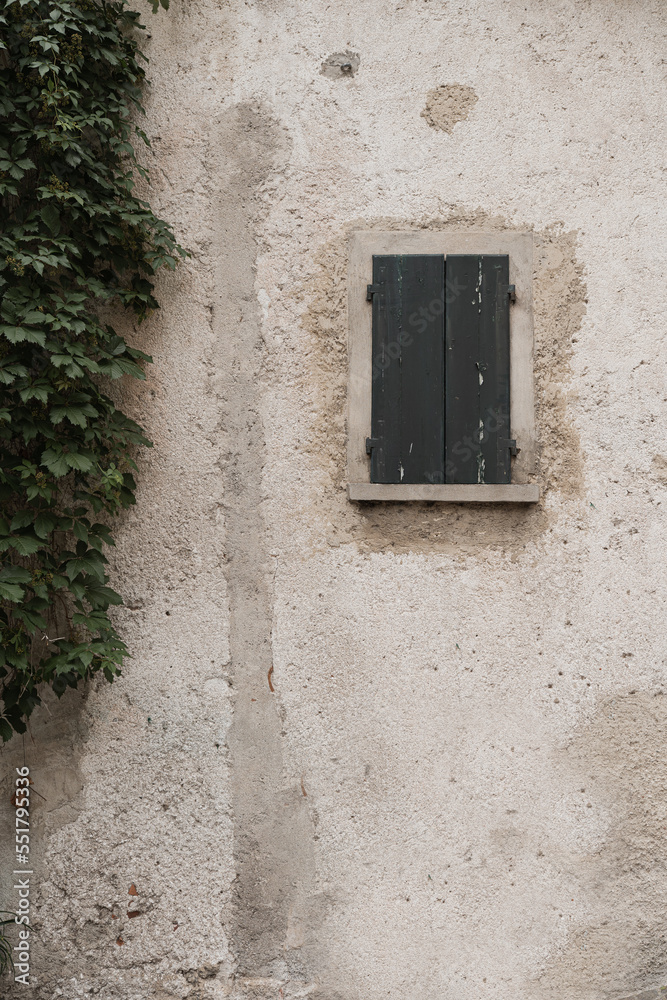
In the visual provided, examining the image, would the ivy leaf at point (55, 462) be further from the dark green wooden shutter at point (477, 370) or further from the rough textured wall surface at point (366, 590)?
the dark green wooden shutter at point (477, 370)

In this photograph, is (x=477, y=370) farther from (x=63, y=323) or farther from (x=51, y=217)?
(x=51, y=217)

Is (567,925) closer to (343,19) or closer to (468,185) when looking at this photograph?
(468,185)

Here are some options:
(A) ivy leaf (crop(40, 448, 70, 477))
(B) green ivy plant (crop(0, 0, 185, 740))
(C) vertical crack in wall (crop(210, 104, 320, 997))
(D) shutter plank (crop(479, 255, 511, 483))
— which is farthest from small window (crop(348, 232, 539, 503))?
(A) ivy leaf (crop(40, 448, 70, 477))

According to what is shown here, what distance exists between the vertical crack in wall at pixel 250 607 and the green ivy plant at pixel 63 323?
29 centimetres

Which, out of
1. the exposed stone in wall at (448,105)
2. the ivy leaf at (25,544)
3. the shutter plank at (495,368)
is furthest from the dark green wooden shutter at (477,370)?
the ivy leaf at (25,544)

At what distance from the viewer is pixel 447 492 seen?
2.66m

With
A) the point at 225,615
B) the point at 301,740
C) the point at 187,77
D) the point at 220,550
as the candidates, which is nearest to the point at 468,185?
the point at 187,77

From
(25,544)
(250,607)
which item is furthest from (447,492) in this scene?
(25,544)

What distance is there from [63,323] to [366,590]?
1.47 meters

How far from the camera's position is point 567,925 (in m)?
2.52

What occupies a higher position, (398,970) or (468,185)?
(468,185)

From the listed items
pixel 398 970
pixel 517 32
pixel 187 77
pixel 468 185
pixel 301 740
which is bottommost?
pixel 398 970

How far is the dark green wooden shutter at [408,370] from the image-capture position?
8.80ft

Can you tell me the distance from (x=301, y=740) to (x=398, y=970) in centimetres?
89
